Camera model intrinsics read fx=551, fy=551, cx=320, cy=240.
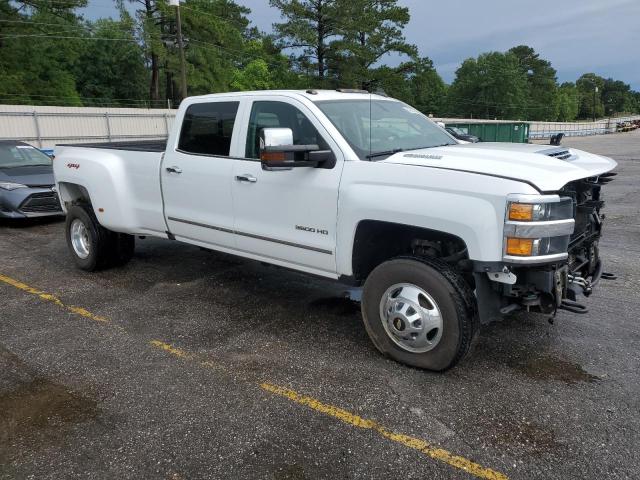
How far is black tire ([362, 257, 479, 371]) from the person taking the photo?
139 inches

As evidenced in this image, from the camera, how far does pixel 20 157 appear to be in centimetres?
1092

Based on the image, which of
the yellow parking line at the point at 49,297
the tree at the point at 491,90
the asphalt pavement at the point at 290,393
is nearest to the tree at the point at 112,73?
the yellow parking line at the point at 49,297

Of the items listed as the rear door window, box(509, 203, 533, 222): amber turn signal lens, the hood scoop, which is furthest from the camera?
the rear door window

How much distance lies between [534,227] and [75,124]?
84.0 feet

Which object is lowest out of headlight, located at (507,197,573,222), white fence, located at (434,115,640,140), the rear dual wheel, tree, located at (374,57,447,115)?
white fence, located at (434,115,640,140)

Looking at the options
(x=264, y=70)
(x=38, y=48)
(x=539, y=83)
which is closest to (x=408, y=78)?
(x=264, y=70)

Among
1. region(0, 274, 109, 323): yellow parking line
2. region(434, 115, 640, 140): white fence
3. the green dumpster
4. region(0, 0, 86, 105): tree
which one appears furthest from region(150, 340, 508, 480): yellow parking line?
region(434, 115, 640, 140): white fence

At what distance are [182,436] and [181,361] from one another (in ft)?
3.34

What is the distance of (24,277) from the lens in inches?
253

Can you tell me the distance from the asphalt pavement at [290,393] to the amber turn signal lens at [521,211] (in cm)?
116

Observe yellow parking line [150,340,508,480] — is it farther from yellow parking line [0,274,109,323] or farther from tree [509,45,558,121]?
tree [509,45,558,121]

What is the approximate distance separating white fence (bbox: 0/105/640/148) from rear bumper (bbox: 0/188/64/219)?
35.9 ft

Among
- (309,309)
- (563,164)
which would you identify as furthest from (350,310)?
(563,164)

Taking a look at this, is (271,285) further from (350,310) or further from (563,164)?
(563,164)
